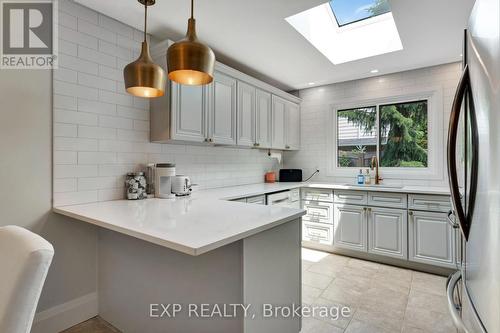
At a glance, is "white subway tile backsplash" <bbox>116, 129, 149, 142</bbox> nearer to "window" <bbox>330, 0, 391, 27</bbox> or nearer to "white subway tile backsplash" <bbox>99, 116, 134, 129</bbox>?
"white subway tile backsplash" <bbox>99, 116, 134, 129</bbox>

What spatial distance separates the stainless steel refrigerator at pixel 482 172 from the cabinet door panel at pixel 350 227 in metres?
2.30

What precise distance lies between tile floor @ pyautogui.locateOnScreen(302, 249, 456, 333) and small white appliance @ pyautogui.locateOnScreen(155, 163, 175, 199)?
1505mm

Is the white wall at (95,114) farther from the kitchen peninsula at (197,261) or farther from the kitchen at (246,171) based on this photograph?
the kitchen peninsula at (197,261)

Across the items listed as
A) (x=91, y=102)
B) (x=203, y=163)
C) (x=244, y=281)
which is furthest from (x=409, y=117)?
(x=91, y=102)

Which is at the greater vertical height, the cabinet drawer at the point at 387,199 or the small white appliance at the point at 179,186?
the small white appliance at the point at 179,186

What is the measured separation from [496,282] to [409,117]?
3.36 meters

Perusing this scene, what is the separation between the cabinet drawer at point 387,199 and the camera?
290cm

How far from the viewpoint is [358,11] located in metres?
2.62

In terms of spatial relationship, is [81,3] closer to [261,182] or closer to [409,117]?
[261,182]

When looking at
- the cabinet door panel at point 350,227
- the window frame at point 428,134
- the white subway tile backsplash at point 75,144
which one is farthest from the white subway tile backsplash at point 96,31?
the window frame at point 428,134

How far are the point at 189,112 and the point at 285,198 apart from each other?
1542 mm

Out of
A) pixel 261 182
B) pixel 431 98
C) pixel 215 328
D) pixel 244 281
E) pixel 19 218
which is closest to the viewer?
pixel 244 281

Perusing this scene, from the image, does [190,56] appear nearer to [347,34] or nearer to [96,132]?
[96,132]

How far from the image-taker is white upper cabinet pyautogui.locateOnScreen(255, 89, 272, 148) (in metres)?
3.34
